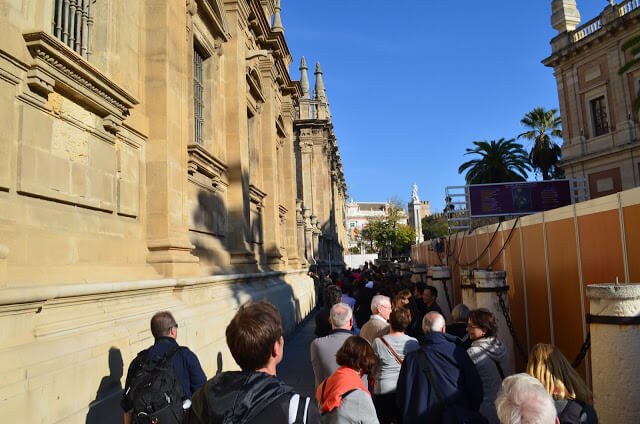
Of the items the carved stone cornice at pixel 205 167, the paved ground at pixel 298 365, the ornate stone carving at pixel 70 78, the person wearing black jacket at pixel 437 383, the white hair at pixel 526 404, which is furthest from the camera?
the carved stone cornice at pixel 205 167

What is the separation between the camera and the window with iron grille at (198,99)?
407 inches

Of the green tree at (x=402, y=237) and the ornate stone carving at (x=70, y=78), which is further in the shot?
the green tree at (x=402, y=237)

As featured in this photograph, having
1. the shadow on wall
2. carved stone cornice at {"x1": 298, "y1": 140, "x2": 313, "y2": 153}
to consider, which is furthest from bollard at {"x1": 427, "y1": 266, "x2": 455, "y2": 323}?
carved stone cornice at {"x1": 298, "y1": 140, "x2": 313, "y2": 153}

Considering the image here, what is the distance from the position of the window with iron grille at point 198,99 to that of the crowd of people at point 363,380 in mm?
5980

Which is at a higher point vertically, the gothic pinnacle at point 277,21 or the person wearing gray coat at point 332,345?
the gothic pinnacle at point 277,21

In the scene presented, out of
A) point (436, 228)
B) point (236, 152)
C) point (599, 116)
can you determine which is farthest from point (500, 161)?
point (436, 228)

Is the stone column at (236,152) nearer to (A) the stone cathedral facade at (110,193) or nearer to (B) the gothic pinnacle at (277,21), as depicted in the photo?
(A) the stone cathedral facade at (110,193)

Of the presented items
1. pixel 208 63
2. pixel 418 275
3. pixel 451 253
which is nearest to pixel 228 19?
pixel 208 63

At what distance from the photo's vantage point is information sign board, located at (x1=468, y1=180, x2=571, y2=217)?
16609 millimetres

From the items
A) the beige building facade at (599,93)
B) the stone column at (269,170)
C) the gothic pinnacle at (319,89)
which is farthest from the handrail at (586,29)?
the stone column at (269,170)

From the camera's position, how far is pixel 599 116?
31562mm

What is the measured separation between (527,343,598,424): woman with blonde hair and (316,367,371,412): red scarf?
1.12 meters

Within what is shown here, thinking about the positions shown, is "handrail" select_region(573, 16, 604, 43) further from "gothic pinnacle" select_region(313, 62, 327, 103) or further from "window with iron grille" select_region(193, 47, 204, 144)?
"window with iron grille" select_region(193, 47, 204, 144)

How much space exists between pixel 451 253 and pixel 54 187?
12939 millimetres
